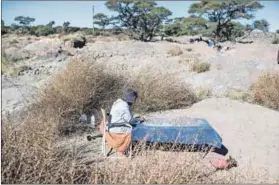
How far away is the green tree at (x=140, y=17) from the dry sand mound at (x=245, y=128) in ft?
93.3

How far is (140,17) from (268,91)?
1212 inches

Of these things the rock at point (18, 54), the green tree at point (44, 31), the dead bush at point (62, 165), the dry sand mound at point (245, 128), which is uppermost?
the green tree at point (44, 31)

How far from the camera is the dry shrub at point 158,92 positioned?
30.8 feet

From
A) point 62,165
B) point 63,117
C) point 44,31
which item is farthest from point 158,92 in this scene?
point 44,31

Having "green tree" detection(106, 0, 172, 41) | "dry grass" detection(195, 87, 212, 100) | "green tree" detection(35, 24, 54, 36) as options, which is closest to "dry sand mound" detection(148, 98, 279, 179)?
"dry grass" detection(195, 87, 212, 100)

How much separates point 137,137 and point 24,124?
1.85m

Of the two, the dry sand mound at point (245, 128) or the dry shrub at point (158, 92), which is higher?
the dry shrub at point (158, 92)

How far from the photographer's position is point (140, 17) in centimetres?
3988

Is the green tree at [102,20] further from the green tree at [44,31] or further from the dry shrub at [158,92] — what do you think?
the dry shrub at [158,92]

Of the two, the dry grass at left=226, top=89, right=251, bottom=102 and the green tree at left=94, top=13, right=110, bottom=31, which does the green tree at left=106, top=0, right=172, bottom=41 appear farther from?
the dry grass at left=226, top=89, right=251, bottom=102

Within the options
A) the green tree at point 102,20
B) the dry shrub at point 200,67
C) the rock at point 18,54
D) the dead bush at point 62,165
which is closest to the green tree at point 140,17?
the green tree at point 102,20

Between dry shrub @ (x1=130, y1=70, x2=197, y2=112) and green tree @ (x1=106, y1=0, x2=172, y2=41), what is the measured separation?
2819 cm

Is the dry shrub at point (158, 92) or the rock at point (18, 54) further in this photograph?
the rock at point (18, 54)

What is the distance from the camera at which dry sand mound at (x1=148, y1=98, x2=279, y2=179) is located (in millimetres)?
6602
